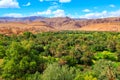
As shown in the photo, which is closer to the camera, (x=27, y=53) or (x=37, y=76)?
(x=37, y=76)

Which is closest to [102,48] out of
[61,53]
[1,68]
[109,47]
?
[109,47]

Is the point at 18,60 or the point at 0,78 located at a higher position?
the point at 18,60

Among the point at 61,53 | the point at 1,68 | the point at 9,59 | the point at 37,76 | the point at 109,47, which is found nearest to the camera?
the point at 37,76

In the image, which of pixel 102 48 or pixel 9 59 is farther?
pixel 102 48

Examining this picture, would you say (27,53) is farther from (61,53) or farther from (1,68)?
(61,53)

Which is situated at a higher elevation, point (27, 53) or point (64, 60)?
point (27, 53)

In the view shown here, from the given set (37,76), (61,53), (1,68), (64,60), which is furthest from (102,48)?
(37,76)

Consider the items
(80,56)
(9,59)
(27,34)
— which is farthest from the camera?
(27,34)

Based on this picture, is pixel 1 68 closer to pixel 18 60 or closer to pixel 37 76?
pixel 18 60

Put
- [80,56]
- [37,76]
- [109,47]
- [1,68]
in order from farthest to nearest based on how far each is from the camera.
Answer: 1. [109,47]
2. [80,56]
3. [1,68]
4. [37,76]
